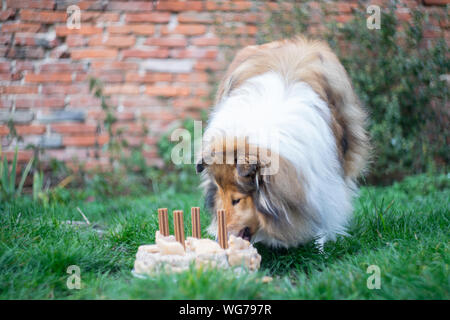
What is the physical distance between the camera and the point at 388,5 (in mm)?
5102

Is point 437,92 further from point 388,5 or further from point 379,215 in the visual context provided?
point 379,215

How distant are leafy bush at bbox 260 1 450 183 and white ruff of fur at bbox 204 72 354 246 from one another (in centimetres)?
242

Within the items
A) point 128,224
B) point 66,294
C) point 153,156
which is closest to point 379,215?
point 128,224

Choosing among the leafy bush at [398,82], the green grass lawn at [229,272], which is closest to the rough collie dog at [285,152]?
the green grass lawn at [229,272]

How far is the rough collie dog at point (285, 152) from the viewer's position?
246 centimetres

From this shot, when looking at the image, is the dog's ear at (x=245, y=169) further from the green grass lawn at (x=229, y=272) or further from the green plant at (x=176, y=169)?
the green plant at (x=176, y=169)

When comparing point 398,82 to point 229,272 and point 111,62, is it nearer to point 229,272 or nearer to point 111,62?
point 111,62

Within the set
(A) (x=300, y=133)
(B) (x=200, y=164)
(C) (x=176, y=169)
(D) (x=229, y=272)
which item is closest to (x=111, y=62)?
(C) (x=176, y=169)

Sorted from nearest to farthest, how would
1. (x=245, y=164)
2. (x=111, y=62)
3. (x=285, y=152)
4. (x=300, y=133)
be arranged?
(x=245, y=164) → (x=285, y=152) → (x=300, y=133) → (x=111, y=62)

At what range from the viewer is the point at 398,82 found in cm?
509

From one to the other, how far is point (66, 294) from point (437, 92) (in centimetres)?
477

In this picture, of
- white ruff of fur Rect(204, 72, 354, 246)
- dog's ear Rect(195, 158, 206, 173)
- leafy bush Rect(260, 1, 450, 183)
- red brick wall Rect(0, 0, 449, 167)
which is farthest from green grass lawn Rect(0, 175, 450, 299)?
red brick wall Rect(0, 0, 449, 167)

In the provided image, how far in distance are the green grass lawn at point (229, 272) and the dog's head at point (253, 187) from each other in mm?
307

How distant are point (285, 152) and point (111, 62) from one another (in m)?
3.70
